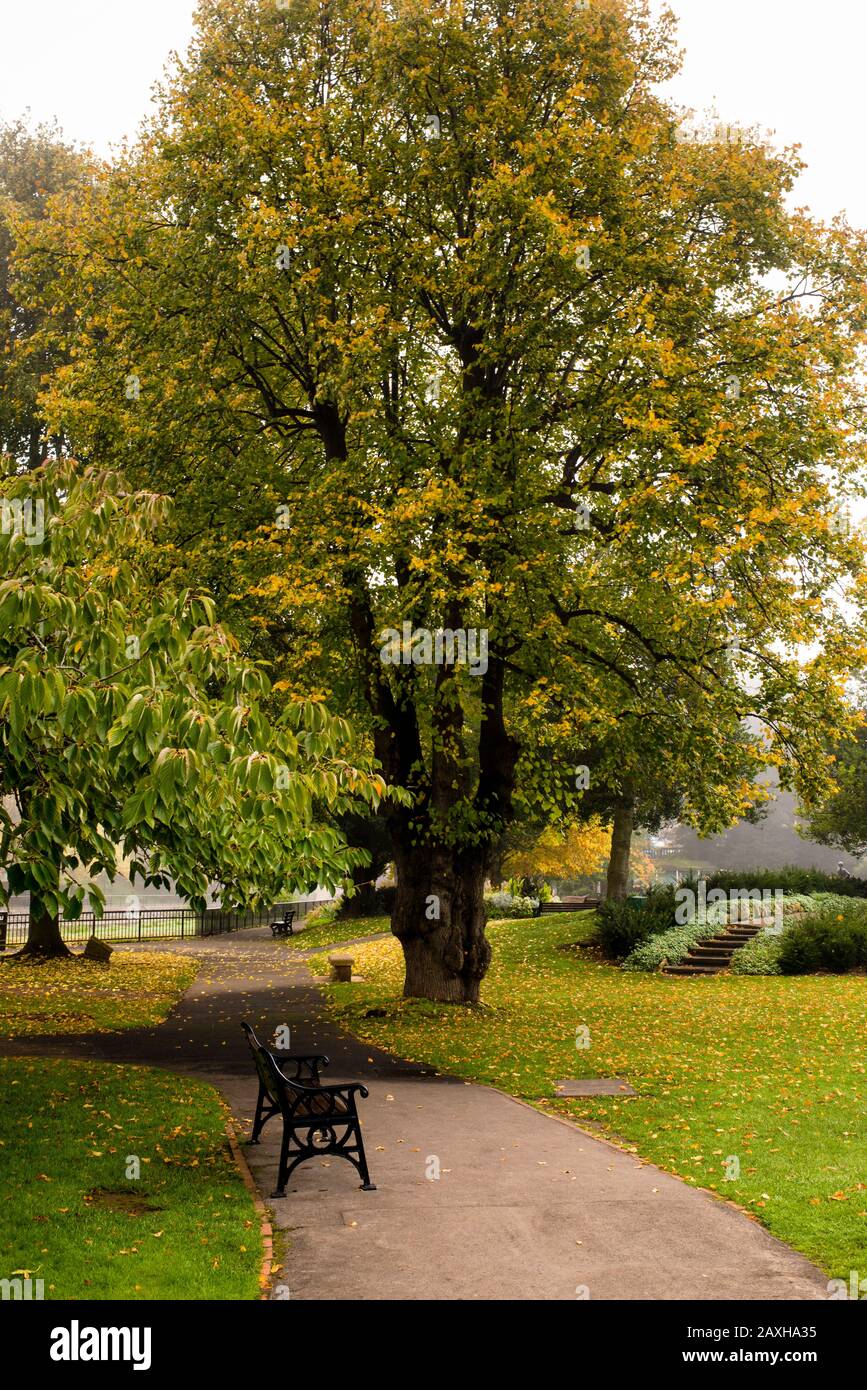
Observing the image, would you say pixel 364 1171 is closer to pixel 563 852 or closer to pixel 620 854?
pixel 620 854

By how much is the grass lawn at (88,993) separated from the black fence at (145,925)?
7.03 metres

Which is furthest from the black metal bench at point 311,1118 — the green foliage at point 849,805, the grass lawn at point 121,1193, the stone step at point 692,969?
the green foliage at point 849,805

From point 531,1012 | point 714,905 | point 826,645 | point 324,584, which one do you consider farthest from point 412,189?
point 714,905

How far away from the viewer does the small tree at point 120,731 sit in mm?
5934

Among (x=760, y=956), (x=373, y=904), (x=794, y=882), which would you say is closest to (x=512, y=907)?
(x=373, y=904)

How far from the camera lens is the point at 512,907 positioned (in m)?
43.8

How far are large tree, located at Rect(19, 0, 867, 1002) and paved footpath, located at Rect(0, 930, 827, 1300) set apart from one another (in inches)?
221

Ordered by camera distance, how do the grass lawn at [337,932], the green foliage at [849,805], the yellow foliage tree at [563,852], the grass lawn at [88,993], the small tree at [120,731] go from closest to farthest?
1. the small tree at [120,731]
2. the grass lawn at [88,993]
3. the grass lawn at [337,932]
4. the green foliage at [849,805]
5. the yellow foliage tree at [563,852]

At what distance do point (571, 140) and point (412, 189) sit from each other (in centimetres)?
251

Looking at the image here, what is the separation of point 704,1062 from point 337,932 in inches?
975

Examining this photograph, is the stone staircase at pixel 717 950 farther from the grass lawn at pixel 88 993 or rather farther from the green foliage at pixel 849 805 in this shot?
the grass lawn at pixel 88 993

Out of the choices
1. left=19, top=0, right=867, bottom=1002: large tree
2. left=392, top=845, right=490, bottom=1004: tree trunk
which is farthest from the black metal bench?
left=392, top=845, right=490, bottom=1004: tree trunk

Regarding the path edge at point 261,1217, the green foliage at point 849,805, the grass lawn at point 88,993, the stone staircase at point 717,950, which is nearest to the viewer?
the path edge at point 261,1217

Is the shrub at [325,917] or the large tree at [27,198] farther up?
the large tree at [27,198]
